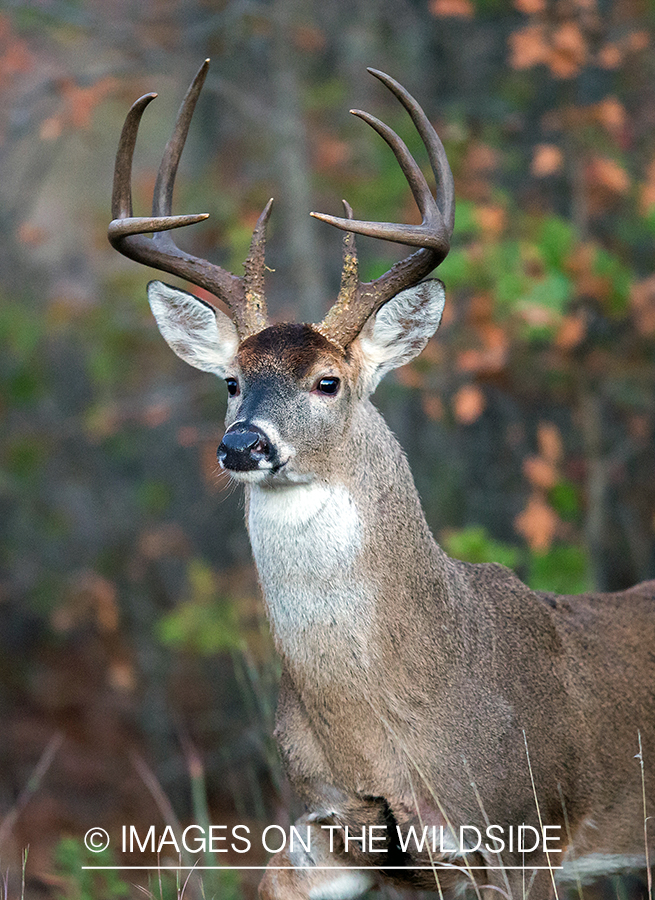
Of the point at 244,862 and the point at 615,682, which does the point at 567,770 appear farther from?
the point at 244,862

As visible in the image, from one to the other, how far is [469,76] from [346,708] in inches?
236

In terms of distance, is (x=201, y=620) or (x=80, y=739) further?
(x=80, y=739)

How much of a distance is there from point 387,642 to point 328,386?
2.89ft

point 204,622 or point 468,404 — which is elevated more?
point 468,404

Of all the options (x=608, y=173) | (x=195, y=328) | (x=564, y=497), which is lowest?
(x=195, y=328)

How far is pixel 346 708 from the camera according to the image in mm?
3703

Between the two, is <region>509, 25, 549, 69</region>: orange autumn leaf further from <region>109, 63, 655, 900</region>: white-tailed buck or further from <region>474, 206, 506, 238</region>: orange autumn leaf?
<region>109, 63, 655, 900</region>: white-tailed buck

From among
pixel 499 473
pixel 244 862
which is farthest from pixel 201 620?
pixel 499 473

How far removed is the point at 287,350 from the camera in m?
3.92

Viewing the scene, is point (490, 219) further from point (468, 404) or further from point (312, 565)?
point (312, 565)

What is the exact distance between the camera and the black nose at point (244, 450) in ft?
11.5

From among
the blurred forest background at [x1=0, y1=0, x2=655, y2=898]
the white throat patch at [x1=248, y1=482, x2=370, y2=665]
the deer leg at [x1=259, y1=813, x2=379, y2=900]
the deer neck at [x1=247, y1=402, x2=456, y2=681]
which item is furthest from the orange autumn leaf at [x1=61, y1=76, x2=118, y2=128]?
the deer leg at [x1=259, y1=813, x2=379, y2=900]

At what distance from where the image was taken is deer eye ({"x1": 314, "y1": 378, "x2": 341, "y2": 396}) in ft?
12.9

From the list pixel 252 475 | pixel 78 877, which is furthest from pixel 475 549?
pixel 252 475
